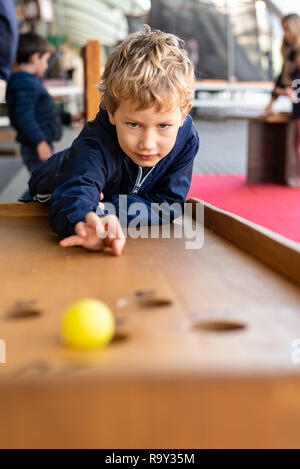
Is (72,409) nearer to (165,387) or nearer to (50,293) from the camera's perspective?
(165,387)

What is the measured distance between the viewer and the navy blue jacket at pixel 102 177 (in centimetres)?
98

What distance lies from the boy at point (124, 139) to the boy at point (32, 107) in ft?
4.83

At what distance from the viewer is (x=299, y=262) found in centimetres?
65

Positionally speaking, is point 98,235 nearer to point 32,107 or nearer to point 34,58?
point 32,107

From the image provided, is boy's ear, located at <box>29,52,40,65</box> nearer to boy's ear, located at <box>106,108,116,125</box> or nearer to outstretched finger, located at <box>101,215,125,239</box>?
boy's ear, located at <box>106,108,116,125</box>

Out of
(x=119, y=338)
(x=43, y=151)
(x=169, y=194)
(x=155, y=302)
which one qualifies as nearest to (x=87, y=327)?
(x=119, y=338)

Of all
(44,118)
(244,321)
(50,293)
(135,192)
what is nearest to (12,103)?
(44,118)

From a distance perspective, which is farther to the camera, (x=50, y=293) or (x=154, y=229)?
(x=154, y=229)


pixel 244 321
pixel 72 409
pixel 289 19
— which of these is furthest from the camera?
pixel 289 19

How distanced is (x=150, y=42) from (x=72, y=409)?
85cm

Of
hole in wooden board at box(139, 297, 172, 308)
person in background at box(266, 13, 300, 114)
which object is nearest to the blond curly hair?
hole in wooden board at box(139, 297, 172, 308)

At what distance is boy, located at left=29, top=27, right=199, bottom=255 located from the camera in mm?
942

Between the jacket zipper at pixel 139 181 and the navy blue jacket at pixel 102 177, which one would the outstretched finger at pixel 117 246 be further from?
the jacket zipper at pixel 139 181

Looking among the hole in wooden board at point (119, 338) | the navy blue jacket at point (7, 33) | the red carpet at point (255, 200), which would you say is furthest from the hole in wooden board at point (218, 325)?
the red carpet at point (255, 200)
